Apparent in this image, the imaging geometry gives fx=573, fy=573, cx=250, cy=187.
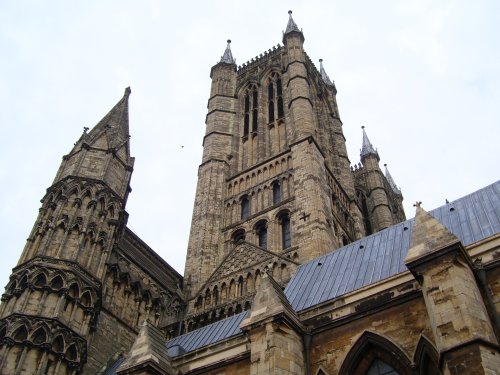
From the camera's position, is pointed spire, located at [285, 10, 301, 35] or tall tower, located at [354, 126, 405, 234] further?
pointed spire, located at [285, 10, 301, 35]

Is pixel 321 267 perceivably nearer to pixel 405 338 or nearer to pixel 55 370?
pixel 405 338

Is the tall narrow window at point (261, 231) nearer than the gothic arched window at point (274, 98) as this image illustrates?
Yes

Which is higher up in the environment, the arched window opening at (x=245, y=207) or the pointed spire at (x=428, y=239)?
the arched window opening at (x=245, y=207)

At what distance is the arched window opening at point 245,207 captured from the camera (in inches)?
1113

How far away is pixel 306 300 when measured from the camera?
14.7 m

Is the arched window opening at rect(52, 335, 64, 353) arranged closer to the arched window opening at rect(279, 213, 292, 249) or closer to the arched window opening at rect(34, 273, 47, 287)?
the arched window opening at rect(34, 273, 47, 287)

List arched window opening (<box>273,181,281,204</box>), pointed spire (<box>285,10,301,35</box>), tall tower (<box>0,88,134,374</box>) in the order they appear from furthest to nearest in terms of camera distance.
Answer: pointed spire (<box>285,10,301,35</box>) → arched window opening (<box>273,181,281,204</box>) → tall tower (<box>0,88,134,374</box>)

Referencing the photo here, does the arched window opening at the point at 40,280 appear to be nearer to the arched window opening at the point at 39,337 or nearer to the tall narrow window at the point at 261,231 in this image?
the arched window opening at the point at 39,337

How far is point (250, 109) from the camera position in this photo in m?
35.1

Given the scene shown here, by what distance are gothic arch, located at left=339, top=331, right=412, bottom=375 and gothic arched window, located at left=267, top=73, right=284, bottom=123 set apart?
74.9 feet

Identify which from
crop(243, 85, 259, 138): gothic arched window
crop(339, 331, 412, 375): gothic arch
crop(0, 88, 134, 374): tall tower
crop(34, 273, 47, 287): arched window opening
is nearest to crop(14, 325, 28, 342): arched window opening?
crop(0, 88, 134, 374): tall tower

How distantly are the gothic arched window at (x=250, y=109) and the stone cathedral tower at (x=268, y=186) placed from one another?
0.09 metres

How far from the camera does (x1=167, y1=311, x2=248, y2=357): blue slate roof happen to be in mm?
16438

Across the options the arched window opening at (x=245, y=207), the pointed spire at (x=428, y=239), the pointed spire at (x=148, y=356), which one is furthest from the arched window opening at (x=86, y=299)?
the arched window opening at (x=245, y=207)
